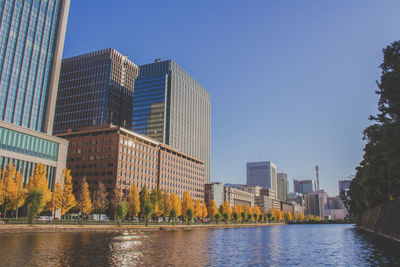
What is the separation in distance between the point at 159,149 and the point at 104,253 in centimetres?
13956

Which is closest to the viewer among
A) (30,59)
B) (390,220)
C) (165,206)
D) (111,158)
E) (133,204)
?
(390,220)

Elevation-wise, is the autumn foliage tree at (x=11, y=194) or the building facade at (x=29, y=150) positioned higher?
the building facade at (x=29, y=150)

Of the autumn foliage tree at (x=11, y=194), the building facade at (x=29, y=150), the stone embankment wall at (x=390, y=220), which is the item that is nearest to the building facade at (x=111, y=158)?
the building facade at (x=29, y=150)

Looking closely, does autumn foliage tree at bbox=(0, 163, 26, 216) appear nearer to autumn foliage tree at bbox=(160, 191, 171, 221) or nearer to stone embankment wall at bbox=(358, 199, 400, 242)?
autumn foliage tree at bbox=(160, 191, 171, 221)

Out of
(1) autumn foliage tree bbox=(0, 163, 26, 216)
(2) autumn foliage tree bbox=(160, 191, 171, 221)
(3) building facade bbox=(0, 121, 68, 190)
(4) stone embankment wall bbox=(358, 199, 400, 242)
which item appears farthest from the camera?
(2) autumn foliage tree bbox=(160, 191, 171, 221)

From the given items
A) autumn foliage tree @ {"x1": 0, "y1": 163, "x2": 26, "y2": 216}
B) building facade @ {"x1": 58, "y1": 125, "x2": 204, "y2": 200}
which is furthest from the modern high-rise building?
autumn foliage tree @ {"x1": 0, "y1": 163, "x2": 26, "y2": 216}

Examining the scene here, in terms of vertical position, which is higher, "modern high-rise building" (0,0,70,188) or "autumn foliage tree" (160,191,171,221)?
"modern high-rise building" (0,0,70,188)

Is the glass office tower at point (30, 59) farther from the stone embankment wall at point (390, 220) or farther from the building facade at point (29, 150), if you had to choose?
the stone embankment wall at point (390, 220)

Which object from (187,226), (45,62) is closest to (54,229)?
(187,226)

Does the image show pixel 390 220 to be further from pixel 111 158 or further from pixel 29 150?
pixel 111 158

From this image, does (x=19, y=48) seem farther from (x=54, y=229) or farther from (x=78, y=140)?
(x=54, y=229)

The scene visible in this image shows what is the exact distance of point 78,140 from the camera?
497 ft

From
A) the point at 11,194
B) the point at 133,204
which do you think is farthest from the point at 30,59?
the point at 11,194

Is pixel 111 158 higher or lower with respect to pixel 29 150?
higher
